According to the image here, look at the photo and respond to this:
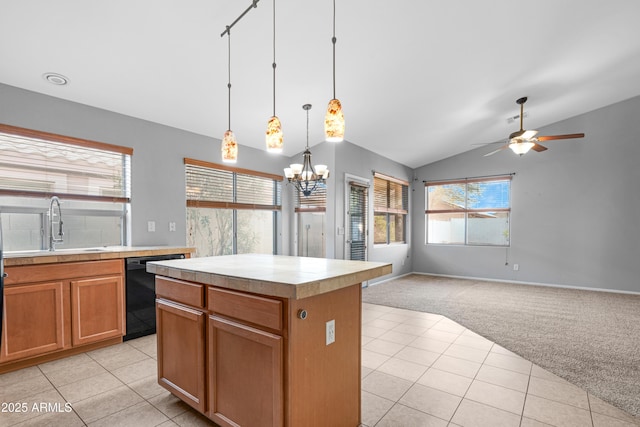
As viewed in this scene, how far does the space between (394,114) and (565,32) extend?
200 cm

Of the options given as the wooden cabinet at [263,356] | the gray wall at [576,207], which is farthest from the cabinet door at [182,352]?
the gray wall at [576,207]

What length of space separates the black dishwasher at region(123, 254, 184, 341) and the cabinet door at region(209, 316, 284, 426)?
182cm

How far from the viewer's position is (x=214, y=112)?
3.81 metres

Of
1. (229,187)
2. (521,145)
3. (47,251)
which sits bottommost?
(47,251)

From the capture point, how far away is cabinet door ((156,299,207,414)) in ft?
5.98

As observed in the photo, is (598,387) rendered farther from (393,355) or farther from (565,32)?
(565,32)

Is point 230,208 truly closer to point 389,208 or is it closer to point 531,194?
point 389,208

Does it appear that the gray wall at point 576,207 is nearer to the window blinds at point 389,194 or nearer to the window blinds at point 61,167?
the window blinds at point 389,194

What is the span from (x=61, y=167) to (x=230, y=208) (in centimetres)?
200

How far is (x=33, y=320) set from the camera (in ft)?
8.30

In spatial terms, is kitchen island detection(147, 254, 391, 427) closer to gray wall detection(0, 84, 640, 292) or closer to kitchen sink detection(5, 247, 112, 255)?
kitchen sink detection(5, 247, 112, 255)

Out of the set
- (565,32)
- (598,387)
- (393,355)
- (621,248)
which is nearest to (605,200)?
(621,248)

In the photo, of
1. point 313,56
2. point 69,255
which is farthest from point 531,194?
point 69,255

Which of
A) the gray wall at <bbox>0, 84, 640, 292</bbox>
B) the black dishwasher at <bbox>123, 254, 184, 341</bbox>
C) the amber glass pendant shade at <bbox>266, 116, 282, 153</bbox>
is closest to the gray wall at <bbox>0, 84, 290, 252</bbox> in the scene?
the gray wall at <bbox>0, 84, 640, 292</bbox>
